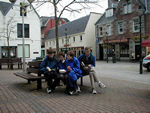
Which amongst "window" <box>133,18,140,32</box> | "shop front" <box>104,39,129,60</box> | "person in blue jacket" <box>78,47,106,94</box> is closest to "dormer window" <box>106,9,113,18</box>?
"shop front" <box>104,39,129,60</box>

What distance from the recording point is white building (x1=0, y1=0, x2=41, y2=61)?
2702 cm

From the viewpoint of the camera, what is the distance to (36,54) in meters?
29.7

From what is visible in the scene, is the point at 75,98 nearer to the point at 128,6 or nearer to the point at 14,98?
the point at 14,98

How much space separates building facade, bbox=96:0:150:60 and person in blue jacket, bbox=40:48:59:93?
20905 millimetres

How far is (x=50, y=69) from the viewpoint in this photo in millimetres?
6098

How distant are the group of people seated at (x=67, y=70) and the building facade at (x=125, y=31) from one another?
20282 mm

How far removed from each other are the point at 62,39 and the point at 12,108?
42.0m

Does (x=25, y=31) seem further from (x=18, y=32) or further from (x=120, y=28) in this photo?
(x=120, y=28)

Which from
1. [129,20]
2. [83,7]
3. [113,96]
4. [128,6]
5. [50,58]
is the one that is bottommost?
[113,96]

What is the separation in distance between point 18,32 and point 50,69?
79.2 ft

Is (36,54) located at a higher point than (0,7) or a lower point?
lower

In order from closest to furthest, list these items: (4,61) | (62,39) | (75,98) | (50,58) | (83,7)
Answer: (75,98)
(50,58)
(83,7)
(4,61)
(62,39)

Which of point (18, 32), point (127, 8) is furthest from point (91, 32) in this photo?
point (18, 32)

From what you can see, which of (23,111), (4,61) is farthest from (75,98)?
(4,61)
